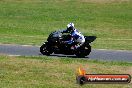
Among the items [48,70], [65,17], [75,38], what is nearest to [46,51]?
[75,38]

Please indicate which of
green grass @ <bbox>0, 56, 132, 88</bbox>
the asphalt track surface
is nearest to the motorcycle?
the asphalt track surface

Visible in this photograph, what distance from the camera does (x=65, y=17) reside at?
4906 centimetres

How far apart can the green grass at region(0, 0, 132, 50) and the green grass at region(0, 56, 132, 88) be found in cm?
1488

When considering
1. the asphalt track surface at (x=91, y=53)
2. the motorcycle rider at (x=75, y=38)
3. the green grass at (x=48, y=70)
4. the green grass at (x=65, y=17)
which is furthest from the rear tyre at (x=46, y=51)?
the green grass at (x=65, y=17)

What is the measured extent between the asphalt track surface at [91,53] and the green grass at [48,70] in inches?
68.6

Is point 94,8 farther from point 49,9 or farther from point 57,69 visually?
point 57,69

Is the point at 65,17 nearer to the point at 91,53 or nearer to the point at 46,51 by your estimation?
the point at 91,53

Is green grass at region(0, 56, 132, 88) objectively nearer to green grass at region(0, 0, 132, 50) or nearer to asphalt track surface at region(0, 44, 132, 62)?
asphalt track surface at region(0, 44, 132, 62)

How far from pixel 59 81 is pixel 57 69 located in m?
2.23

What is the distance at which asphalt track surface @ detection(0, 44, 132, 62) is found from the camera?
2362 cm

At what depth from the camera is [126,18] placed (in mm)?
49156

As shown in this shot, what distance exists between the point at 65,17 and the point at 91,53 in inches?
955

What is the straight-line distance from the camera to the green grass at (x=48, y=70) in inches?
634

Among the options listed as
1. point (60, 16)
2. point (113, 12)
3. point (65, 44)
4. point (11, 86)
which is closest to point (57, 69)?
point (11, 86)
